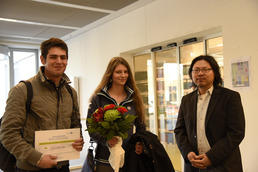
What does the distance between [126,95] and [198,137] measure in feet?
2.30

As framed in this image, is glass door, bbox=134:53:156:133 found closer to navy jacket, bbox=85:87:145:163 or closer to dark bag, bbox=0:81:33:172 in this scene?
navy jacket, bbox=85:87:145:163

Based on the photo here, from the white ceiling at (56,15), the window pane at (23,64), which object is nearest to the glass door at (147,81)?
the white ceiling at (56,15)

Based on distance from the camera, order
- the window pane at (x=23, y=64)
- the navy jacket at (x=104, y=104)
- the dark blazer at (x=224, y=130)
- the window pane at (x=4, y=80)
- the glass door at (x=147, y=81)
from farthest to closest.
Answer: the window pane at (x=23, y=64)
the window pane at (x=4, y=80)
the glass door at (x=147, y=81)
the navy jacket at (x=104, y=104)
the dark blazer at (x=224, y=130)

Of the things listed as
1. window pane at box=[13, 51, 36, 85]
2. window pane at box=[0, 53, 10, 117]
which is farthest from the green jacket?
window pane at box=[13, 51, 36, 85]

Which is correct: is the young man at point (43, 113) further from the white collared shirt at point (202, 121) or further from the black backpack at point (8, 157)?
the white collared shirt at point (202, 121)

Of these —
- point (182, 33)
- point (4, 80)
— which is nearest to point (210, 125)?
point (182, 33)

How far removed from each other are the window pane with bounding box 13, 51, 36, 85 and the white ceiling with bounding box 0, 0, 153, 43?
53.7 inches

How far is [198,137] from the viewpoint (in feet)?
7.24

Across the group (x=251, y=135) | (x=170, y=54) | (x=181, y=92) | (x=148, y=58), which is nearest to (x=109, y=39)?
(x=148, y=58)

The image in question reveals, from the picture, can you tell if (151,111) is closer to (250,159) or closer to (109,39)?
(109,39)

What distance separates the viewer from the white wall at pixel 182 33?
11.0ft

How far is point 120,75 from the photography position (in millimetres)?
2352

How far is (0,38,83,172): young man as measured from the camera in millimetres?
1662

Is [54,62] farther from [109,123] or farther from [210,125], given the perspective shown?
[210,125]
